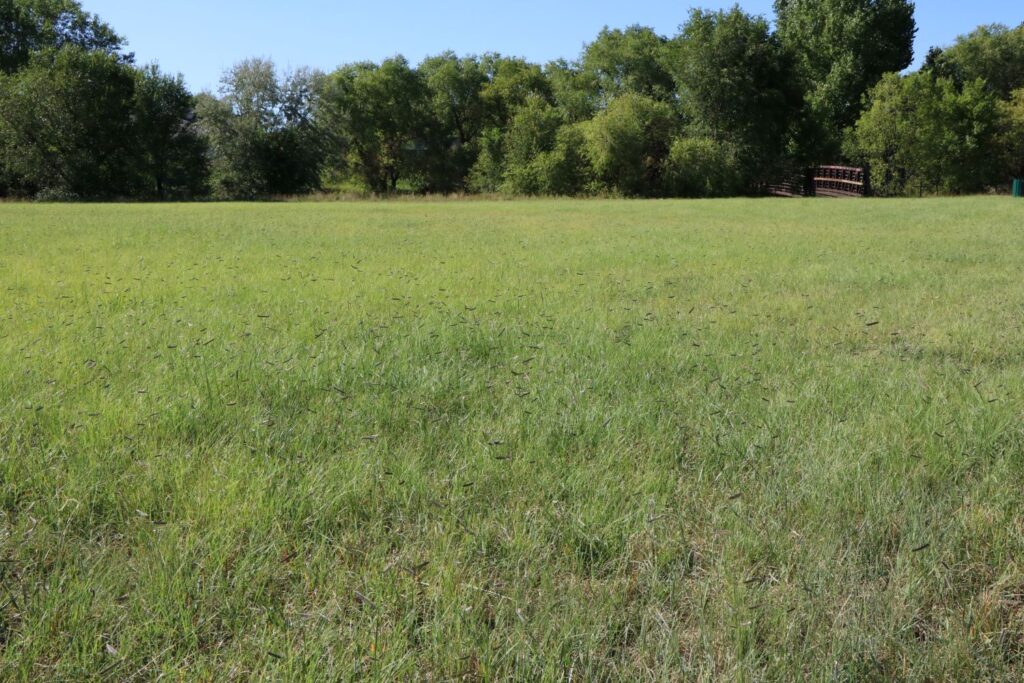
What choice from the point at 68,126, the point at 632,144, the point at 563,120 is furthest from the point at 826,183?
the point at 68,126

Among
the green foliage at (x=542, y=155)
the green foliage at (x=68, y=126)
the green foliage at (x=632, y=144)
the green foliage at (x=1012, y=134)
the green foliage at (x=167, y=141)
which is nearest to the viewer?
the green foliage at (x=68, y=126)

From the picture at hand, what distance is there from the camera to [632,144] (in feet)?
169

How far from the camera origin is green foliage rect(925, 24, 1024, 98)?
61281 millimetres

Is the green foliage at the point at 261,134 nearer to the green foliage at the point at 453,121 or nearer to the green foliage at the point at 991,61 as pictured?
the green foliage at the point at 453,121

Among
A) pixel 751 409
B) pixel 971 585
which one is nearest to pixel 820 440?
pixel 751 409

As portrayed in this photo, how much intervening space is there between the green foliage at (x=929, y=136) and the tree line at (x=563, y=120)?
12cm

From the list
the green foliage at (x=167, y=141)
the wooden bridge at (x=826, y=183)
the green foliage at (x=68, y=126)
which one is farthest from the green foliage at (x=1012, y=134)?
the green foliage at (x=68, y=126)

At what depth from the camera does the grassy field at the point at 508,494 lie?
2.20m

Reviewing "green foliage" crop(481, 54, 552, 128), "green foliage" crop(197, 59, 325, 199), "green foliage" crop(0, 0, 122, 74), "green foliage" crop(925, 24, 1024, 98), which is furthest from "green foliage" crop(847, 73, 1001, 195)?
"green foliage" crop(0, 0, 122, 74)

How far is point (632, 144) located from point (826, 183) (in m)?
14.2

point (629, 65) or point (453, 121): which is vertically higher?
point (629, 65)

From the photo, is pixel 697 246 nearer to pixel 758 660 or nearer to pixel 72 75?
pixel 758 660

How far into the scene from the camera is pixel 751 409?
14.3 feet

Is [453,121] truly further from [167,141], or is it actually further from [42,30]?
[42,30]
